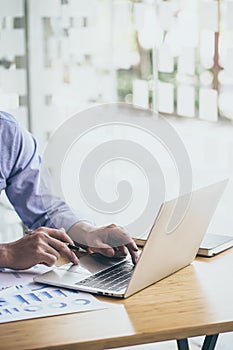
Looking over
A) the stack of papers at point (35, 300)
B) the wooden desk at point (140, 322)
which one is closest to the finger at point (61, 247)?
the stack of papers at point (35, 300)

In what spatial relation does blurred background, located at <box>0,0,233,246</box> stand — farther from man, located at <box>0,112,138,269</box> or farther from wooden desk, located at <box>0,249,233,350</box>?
wooden desk, located at <box>0,249,233,350</box>

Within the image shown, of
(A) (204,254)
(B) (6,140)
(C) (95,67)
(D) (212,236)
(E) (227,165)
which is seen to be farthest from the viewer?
(C) (95,67)

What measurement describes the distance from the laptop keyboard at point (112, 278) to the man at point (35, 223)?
0.22 feet

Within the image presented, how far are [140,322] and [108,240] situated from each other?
1.70 feet

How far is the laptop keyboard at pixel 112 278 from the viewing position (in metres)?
1.85

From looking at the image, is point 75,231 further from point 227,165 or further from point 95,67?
point 95,67

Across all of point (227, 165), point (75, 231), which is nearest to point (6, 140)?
point (75, 231)

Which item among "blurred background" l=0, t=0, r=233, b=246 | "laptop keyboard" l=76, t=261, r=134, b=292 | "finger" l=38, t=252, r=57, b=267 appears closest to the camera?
"laptop keyboard" l=76, t=261, r=134, b=292

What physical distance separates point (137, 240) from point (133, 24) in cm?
223

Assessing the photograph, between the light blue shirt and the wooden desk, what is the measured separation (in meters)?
0.62

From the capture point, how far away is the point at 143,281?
1.85 metres

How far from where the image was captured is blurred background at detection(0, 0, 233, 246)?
3.77 meters

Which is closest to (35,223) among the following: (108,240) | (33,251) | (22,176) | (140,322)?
(22,176)

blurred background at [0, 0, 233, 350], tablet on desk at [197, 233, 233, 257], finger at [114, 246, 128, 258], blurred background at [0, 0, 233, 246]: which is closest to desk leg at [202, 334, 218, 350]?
tablet on desk at [197, 233, 233, 257]
